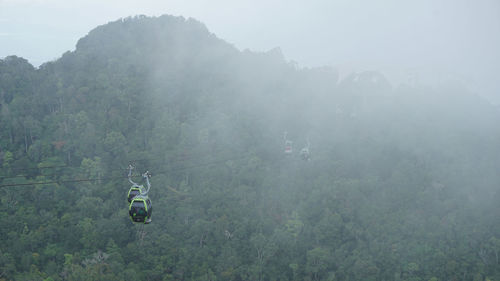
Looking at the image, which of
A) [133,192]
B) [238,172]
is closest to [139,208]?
[133,192]

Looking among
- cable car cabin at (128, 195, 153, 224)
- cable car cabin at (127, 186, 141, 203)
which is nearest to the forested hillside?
cable car cabin at (127, 186, 141, 203)

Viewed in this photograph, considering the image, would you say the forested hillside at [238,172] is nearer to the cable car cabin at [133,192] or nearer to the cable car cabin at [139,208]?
the cable car cabin at [133,192]

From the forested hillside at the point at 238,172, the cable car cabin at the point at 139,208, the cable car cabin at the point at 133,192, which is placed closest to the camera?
the cable car cabin at the point at 139,208

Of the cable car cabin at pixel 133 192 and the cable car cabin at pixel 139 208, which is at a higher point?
the cable car cabin at pixel 133 192

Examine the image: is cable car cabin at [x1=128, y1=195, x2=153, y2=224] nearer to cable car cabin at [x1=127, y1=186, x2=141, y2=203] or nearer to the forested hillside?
cable car cabin at [x1=127, y1=186, x2=141, y2=203]

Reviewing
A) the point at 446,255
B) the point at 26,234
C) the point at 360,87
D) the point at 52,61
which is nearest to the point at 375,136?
the point at 360,87

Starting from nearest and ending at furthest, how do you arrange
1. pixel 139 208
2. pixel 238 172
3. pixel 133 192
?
pixel 139 208 < pixel 133 192 < pixel 238 172

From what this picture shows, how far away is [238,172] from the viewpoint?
136ft

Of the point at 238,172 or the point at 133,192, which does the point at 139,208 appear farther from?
the point at 238,172

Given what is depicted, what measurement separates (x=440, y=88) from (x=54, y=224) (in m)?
51.8

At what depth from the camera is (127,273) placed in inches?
1134

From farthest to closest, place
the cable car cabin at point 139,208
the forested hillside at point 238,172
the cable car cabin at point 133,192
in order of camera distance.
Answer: the forested hillside at point 238,172 → the cable car cabin at point 133,192 → the cable car cabin at point 139,208

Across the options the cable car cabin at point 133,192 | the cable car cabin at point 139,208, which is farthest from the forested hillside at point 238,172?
the cable car cabin at point 139,208

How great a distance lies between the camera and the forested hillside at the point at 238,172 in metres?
32.3
